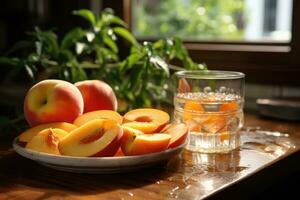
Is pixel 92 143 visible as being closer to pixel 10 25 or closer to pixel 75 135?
pixel 75 135

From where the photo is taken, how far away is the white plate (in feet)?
1.99

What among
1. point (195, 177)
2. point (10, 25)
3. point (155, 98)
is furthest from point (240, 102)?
point (10, 25)

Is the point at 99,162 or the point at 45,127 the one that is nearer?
the point at 99,162

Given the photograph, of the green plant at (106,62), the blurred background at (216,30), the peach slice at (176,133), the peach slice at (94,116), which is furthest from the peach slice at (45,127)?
the blurred background at (216,30)

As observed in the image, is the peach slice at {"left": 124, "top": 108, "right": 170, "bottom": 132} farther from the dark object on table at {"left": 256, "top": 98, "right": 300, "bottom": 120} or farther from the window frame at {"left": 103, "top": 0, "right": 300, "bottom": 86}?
the window frame at {"left": 103, "top": 0, "right": 300, "bottom": 86}

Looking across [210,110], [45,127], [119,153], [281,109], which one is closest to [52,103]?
[45,127]

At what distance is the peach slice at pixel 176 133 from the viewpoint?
68 cm

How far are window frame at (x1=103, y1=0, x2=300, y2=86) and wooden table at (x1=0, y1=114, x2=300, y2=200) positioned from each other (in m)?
0.50

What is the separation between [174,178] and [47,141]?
7.3 inches

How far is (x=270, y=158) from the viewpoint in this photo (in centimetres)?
73

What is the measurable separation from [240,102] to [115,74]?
37 cm

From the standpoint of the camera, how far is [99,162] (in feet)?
1.99

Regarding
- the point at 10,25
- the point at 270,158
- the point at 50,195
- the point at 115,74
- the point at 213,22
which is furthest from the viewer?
the point at 10,25

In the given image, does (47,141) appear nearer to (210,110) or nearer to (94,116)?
(94,116)
